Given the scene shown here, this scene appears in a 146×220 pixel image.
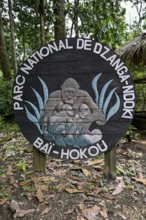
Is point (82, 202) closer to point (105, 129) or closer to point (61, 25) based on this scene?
point (105, 129)

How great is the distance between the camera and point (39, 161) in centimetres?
329

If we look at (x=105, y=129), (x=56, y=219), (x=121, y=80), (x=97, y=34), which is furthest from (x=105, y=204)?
(x=97, y=34)

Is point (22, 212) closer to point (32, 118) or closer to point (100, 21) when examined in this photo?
point (32, 118)

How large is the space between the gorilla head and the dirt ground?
98 centimetres

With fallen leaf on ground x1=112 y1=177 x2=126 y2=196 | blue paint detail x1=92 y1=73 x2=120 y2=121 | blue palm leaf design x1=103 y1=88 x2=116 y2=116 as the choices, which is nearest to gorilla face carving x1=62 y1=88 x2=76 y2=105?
blue paint detail x1=92 y1=73 x2=120 y2=121

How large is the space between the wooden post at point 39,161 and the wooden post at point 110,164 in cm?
74

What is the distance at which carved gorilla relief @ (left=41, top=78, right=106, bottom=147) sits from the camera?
9.93 feet

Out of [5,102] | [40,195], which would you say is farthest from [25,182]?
[5,102]

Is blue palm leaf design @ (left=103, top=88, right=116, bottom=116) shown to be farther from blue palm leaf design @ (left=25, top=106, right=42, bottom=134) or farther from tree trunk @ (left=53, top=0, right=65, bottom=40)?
tree trunk @ (left=53, top=0, right=65, bottom=40)

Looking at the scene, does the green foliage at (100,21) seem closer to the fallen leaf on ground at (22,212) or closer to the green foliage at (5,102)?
the green foliage at (5,102)

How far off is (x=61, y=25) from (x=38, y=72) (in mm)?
4634

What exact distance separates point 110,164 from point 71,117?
2.40 ft

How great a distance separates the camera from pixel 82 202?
2.91 m

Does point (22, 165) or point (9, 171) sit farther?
point (22, 165)
